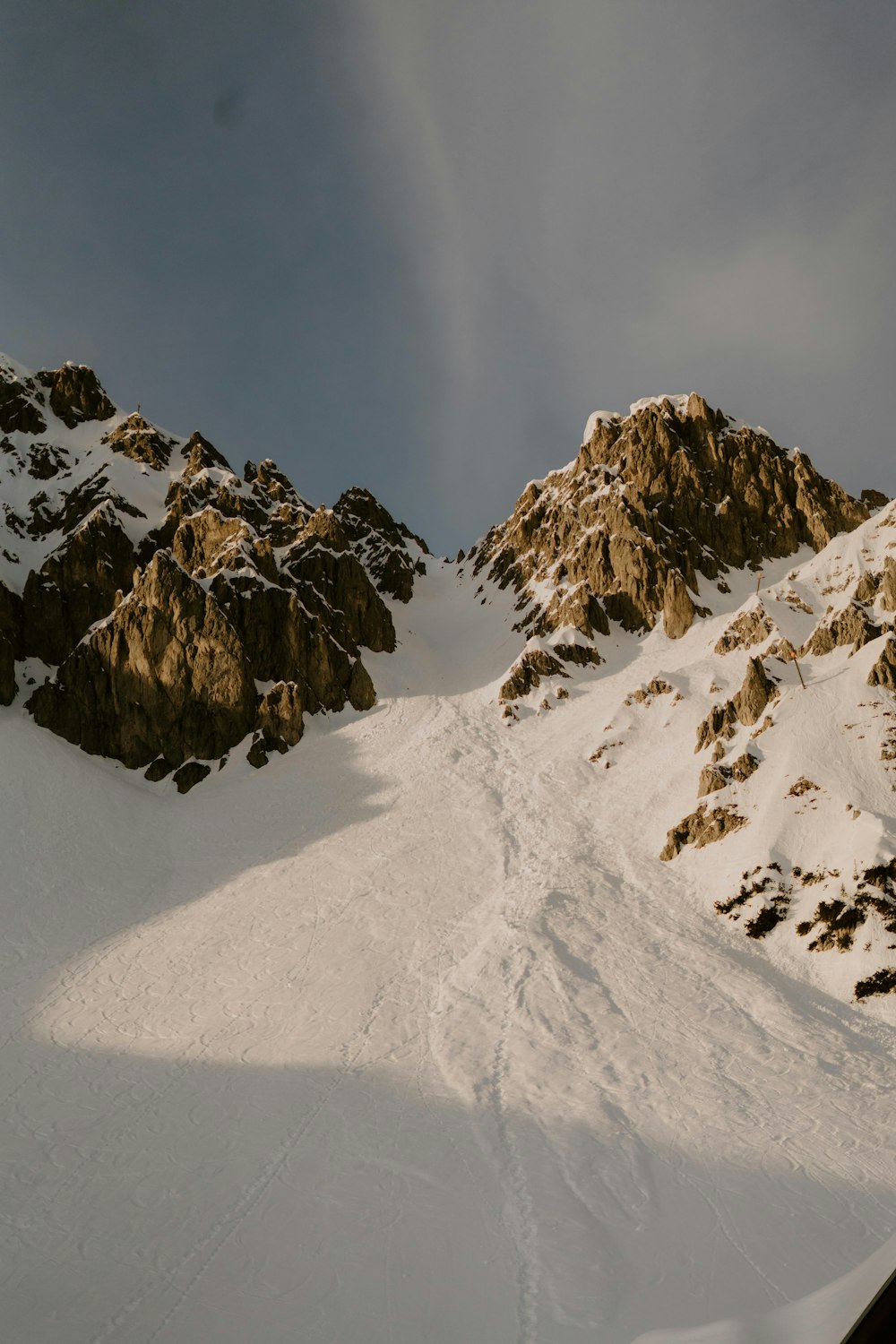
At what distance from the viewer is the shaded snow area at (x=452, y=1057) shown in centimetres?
Result: 990

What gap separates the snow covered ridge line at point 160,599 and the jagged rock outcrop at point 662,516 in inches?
782

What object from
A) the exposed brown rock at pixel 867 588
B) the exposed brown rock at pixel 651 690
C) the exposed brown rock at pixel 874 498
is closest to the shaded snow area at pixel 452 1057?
the exposed brown rock at pixel 651 690

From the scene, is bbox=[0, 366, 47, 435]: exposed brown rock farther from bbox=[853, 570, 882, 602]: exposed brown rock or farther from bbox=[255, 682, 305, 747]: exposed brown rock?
bbox=[853, 570, 882, 602]: exposed brown rock

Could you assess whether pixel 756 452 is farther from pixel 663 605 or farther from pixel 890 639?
pixel 890 639

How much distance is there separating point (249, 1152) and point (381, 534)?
8336cm

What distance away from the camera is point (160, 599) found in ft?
164

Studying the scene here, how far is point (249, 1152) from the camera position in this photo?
1327 cm

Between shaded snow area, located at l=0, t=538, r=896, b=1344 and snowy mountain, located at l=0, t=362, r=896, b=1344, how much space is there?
10cm

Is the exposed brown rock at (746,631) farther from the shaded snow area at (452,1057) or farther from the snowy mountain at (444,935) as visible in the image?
the shaded snow area at (452,1057)

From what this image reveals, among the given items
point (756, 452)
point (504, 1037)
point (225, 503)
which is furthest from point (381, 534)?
point (504, 1037)

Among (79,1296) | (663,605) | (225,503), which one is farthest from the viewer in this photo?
(225,503)

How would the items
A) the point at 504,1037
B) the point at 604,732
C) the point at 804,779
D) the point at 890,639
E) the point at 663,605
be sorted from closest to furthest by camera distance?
1. the point at 504,1037
2. the point at 804,779
3. the point at 890,639
4. the point at 604,732
5. the point at 663,605

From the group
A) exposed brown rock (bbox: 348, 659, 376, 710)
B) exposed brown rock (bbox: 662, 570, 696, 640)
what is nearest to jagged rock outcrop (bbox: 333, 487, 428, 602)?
exposed brown rock (bbox: 348, 659, 376, 710)

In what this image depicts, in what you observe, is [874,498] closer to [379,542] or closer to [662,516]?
[662,516]
